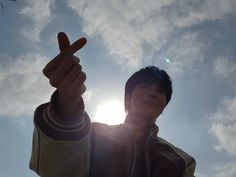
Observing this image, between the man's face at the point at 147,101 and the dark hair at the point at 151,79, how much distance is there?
0.13m

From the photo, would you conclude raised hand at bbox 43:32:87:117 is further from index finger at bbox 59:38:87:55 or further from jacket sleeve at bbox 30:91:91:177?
jacket sleeve at bbox 30:91:91:177

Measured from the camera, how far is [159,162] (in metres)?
5.01

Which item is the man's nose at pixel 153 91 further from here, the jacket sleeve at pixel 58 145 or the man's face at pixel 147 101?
the jacket sleeve at pixel 58 145

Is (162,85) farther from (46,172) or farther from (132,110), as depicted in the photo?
(46,172)

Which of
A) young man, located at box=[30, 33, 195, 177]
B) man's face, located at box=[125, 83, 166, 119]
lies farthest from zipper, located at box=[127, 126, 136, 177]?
man's face, located at box=[125, 83, 166, 119]

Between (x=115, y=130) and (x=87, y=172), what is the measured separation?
3.57 ft

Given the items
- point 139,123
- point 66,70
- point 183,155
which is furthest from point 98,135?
point 66,70

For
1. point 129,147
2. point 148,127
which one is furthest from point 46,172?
point 148,127

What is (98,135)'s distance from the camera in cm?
478

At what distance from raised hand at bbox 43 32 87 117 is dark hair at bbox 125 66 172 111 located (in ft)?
Answer: 9.35

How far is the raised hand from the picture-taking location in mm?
3273

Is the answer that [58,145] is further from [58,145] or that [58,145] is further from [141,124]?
[141,124]

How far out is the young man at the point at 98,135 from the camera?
3.40 metres

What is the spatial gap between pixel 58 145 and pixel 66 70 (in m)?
0.77
